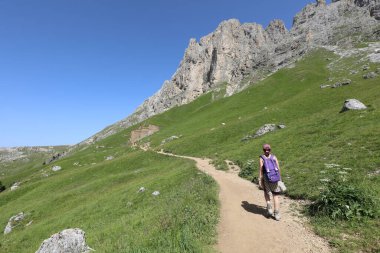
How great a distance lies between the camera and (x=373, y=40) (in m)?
111

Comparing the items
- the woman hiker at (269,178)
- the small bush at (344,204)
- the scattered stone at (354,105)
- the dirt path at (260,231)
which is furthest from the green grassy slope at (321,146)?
the woman hiker at (269,178)

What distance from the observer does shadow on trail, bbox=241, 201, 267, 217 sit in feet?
49.0

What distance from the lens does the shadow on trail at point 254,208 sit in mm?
14936

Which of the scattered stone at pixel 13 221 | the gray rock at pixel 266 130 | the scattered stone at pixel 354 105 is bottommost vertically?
the scattered stone at pixel 13 221

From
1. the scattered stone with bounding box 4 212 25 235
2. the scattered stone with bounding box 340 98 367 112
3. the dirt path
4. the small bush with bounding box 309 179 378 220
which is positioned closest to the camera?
the dirt path

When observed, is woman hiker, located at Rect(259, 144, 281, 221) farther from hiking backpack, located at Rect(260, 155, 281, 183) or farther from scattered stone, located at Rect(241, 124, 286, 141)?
scattered stone, located at Rect(241, 124, 286, 141)

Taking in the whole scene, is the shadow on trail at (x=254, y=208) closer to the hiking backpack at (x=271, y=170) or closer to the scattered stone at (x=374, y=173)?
the hiking backpack at (x=271, y=170)

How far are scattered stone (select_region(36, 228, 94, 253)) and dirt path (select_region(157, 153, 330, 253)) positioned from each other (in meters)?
7.99

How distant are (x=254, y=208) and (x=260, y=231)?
377 cm

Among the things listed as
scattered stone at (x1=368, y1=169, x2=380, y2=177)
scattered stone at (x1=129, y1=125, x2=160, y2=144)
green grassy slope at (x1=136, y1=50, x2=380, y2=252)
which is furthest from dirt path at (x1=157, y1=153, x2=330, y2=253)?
scattered stone at (x1=129, y1=125, x2=160, y2=144)

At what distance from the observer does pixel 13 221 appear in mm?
37156

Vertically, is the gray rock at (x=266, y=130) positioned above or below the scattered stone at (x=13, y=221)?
above

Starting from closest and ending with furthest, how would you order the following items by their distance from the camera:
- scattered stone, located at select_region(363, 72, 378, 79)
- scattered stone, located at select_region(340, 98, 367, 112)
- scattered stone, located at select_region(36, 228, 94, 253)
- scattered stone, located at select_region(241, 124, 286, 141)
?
scattered stone, located at select_region(36, 228, 94, 253) < scattered stone, located at select_region(340, 98, 367, 112) < scattered stone, located at select_region(241, 124, 286, 141) < scattered stone, located at select_region(363, 72, 378, 79)

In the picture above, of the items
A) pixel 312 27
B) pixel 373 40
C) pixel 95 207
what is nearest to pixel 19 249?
pixel 95 207
